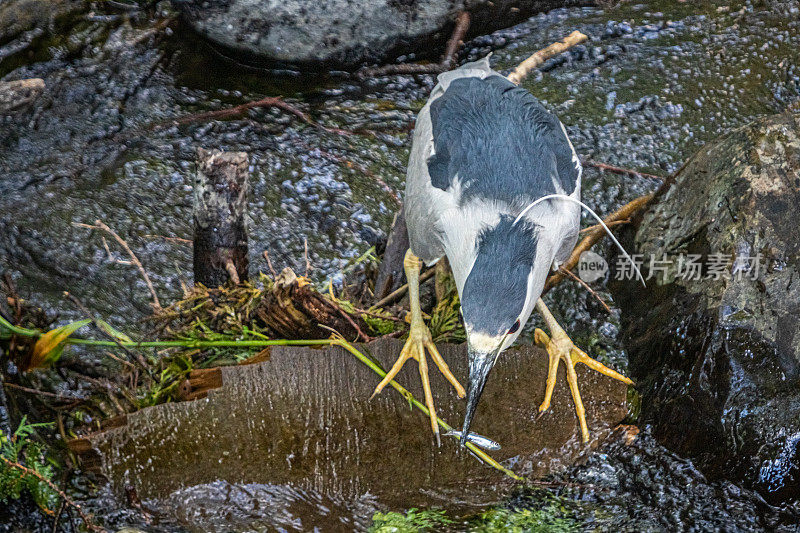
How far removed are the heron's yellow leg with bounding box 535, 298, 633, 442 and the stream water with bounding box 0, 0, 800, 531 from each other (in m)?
0.55

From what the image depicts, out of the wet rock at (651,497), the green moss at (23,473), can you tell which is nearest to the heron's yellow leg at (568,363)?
the wet rock at (651,497)

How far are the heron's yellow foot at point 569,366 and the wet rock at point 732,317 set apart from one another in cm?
32

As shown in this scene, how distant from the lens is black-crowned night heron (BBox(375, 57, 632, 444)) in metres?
2.74

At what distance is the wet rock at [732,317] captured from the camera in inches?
131

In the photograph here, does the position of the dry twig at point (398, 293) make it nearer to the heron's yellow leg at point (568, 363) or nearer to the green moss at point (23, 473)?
the heron's yellow leg at point (568, 363)

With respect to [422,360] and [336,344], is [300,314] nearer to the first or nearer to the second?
[336,344]

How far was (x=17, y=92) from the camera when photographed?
501 cm

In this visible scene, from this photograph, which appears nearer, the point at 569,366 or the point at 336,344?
the point at 336,344

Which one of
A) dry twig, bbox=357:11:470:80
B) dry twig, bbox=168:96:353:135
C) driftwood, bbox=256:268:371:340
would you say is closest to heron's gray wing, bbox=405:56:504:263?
driftwood, bbox=256:268:371:340

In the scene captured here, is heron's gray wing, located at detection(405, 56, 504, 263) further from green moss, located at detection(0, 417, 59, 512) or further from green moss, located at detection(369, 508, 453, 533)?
green moss, located at detection(0, 417, 59, 512)

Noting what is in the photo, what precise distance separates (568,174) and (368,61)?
2.85 meters

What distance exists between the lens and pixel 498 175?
318 cm

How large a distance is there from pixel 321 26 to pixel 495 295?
3656 mm

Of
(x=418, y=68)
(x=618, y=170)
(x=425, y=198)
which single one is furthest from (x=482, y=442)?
(x=418, y=68)
